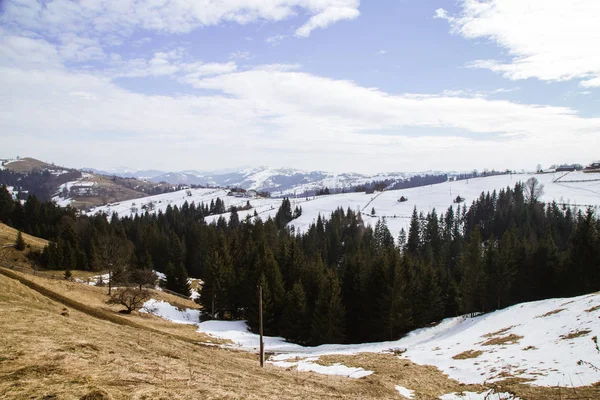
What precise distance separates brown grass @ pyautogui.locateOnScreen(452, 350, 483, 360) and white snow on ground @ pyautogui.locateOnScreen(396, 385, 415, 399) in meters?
8.96

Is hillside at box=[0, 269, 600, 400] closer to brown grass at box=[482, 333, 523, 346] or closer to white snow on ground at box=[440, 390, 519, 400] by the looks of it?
white snow on ground at box=[440, 390, 519, 400]

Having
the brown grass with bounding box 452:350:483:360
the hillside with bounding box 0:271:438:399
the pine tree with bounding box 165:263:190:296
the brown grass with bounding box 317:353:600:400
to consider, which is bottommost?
the pine tree with bounding box 165:263:190:296

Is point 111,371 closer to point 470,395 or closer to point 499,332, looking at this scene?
point 470,395

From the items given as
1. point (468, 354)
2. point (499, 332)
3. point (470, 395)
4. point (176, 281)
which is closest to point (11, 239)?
point (176, 281)

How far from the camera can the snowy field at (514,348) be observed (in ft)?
55.3

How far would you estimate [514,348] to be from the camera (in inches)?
906

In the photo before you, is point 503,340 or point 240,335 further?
point 240,335

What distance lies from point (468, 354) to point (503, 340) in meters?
3.74

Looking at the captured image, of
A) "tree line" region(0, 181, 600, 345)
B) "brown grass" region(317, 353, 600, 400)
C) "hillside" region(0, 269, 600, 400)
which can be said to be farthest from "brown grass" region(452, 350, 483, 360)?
"tree line" region(0, 181, 600, 345)

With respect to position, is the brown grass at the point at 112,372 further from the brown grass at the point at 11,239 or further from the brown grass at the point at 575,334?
the brown grass at the point at 11,239

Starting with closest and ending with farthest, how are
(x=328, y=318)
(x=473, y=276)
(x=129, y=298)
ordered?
(x=129, y=298), (x=328, y=318), (x=473, y=276)

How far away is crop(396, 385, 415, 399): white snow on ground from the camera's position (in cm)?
1631

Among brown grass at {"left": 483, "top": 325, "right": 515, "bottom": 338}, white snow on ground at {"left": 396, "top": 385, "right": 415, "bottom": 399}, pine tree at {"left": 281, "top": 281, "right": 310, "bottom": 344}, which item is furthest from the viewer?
pine tree at {"left": 281, "top": 281, "right": 310, "bottom": 344}

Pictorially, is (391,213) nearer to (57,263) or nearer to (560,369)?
(57,263)
